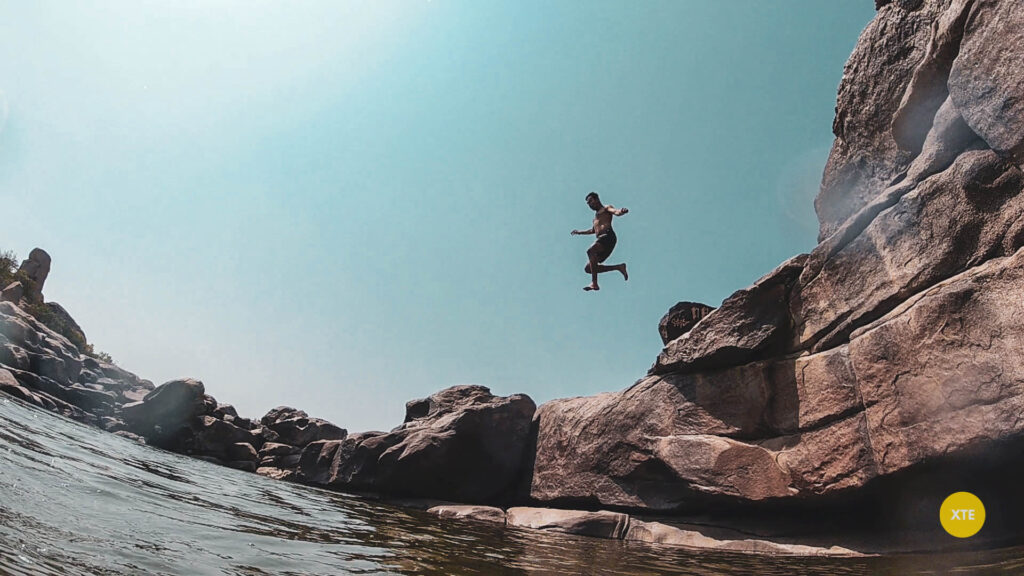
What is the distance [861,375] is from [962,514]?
2.53 m

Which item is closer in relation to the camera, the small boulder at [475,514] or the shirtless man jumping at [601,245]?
the small boulder at [475,514]

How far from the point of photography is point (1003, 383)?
688cm

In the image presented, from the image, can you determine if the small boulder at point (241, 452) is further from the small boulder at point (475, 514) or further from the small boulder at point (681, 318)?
the small boulder at point (681, 318)

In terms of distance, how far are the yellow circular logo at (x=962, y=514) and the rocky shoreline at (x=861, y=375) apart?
0.17 m

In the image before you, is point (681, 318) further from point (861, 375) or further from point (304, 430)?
point (304, 430)

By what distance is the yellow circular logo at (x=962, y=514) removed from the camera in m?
8.01

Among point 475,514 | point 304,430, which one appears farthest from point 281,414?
point 475,514

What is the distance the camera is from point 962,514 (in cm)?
824

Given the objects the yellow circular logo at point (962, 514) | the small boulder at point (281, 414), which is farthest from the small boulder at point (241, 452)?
the yellow circular logo at point (962, 514)

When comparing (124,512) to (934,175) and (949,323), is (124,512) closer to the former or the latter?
(949,323)

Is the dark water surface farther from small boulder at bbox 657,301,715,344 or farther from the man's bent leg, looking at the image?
the man's bent leg

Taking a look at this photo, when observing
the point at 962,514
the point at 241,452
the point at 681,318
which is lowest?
the point at 241,452

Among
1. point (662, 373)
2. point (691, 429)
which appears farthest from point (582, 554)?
point (662, 373)

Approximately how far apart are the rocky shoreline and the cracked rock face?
0.03m
